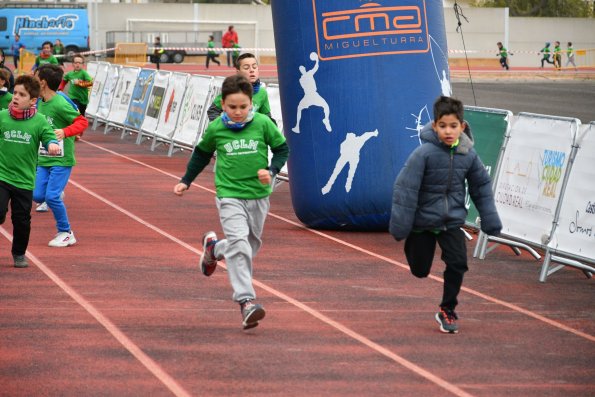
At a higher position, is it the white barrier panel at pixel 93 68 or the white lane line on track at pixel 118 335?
the white barrier panel at pixel 93 68

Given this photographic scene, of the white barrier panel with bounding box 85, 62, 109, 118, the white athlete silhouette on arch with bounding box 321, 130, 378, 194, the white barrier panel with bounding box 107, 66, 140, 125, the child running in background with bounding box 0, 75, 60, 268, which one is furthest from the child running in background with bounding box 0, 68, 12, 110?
the white barrier panel with bounding box 85, 62, 109, 118

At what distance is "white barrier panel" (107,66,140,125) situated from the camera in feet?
82.9

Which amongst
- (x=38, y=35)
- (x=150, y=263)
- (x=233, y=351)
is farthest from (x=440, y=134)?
(x=38, y=35)

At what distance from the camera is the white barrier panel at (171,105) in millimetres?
21812

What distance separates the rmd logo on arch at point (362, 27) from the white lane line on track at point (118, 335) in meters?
3.62

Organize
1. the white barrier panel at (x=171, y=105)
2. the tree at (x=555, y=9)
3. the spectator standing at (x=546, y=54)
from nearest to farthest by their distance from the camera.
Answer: the white barrier panel at (x=171, y=105), the spectator standing at (x=546, y=54), the tree at (x=555, y=9)

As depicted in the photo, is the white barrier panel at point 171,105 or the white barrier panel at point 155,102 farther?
the white barrier panel at point 155,102

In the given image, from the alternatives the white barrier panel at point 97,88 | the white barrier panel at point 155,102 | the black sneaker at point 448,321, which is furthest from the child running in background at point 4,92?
the white barrier panel at point 97,88

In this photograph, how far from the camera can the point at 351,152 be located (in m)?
12.8

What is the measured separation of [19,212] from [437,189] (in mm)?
3873

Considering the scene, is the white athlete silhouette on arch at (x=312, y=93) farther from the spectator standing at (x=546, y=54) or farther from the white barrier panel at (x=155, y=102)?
the spectator standing at (x=546, y=54)

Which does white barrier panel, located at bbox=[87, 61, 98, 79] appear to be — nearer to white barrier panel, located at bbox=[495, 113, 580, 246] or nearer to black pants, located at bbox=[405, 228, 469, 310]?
white barrier panel, located at bbox=[495, 113, 580, 246]

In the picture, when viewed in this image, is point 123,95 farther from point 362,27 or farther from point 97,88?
point 362,27

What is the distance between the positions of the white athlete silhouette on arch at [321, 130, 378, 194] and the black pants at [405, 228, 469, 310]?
4243 mm
